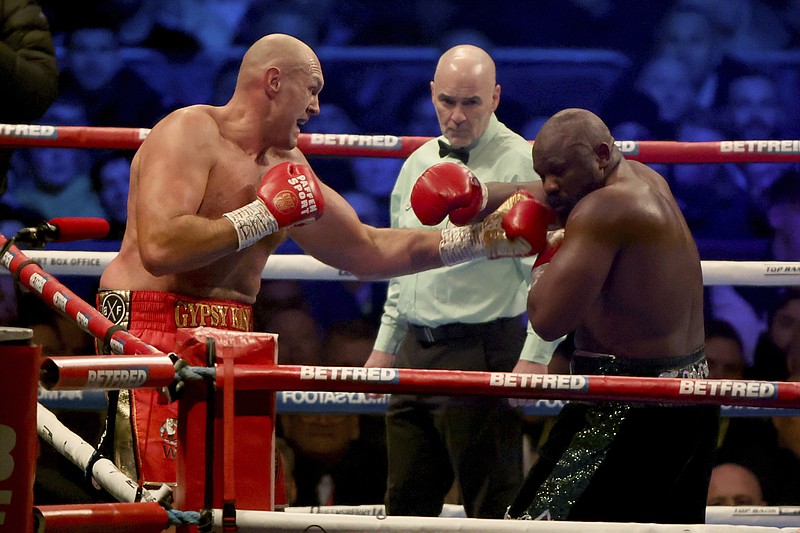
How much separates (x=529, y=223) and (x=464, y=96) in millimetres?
754

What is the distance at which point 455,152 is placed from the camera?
3.18 m

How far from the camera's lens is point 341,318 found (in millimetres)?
4242

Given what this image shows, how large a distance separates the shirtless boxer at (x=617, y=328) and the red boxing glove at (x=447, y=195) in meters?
0.29

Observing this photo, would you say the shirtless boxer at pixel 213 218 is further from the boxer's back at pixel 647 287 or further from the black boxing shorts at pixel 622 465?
the black boxing shorts at pixel 622 465

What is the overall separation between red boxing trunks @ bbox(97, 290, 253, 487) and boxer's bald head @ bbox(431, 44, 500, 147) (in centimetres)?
98

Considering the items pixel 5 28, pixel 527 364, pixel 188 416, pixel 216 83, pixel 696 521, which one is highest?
pixel 216 83

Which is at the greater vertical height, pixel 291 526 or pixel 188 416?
pixel 188 416

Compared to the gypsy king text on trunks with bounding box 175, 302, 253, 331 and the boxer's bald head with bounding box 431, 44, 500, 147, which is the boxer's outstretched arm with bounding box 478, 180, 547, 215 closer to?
the boxer's bald head with bounding box 431, 44, 500, 147

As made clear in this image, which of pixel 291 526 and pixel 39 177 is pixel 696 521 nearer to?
pixel 291 526

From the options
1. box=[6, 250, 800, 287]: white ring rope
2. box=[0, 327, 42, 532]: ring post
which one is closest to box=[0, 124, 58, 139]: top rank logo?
box=[6, 250, 800, 287]: white ring rope

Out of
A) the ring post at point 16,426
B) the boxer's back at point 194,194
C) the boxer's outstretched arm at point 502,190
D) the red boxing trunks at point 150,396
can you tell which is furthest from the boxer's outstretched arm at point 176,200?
the ring post at point 16,426

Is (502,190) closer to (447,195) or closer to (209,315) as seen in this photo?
(447,195)

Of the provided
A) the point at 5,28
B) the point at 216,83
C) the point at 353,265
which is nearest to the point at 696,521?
the point at 353,265

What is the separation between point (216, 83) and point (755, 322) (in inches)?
86.9
